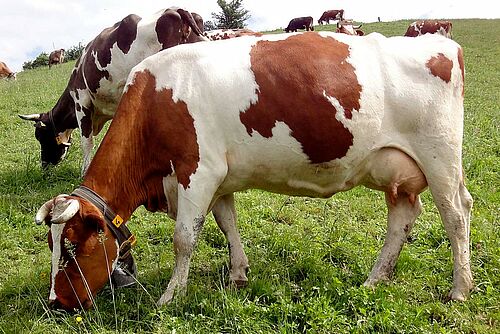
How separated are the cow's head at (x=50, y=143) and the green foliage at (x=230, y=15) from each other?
52.1 m

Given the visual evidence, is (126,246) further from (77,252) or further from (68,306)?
(68,306)

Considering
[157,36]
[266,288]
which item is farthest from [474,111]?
[266,288]

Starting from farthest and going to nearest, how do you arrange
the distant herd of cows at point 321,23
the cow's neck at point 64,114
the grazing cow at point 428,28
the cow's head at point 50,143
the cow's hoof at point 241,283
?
the grazing cow at point 428,28
the distant herd of cows at point 321,23
the cow's neck at point 64,114
the cow's head at point 50,143
the cow's hoof at point 241,283

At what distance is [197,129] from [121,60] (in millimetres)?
4958

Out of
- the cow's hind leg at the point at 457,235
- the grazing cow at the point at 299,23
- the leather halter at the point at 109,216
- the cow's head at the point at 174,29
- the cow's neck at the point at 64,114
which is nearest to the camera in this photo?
the leather halter at the point at 109,216

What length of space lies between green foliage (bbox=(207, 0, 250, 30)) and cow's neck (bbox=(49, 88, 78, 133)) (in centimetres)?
5191

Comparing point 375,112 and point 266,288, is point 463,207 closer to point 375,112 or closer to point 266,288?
point 375,112

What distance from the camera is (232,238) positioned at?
5617mm

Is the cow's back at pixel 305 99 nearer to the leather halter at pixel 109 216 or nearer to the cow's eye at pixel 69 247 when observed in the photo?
the leather halter at pixel 109 216

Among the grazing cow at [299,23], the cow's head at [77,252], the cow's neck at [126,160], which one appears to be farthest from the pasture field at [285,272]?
the grazing cow at [299,23]

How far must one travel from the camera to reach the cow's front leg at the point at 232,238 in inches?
215

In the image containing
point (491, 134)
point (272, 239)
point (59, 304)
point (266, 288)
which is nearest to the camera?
point (59, 304)

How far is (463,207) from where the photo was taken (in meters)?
5.19

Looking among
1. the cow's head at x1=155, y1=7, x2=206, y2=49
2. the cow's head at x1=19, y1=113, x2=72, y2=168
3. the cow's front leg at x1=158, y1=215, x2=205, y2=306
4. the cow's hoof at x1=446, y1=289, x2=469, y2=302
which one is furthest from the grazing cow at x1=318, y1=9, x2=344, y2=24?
the cow's front leg at x1=158, y1=215, x2=205, y2=306
